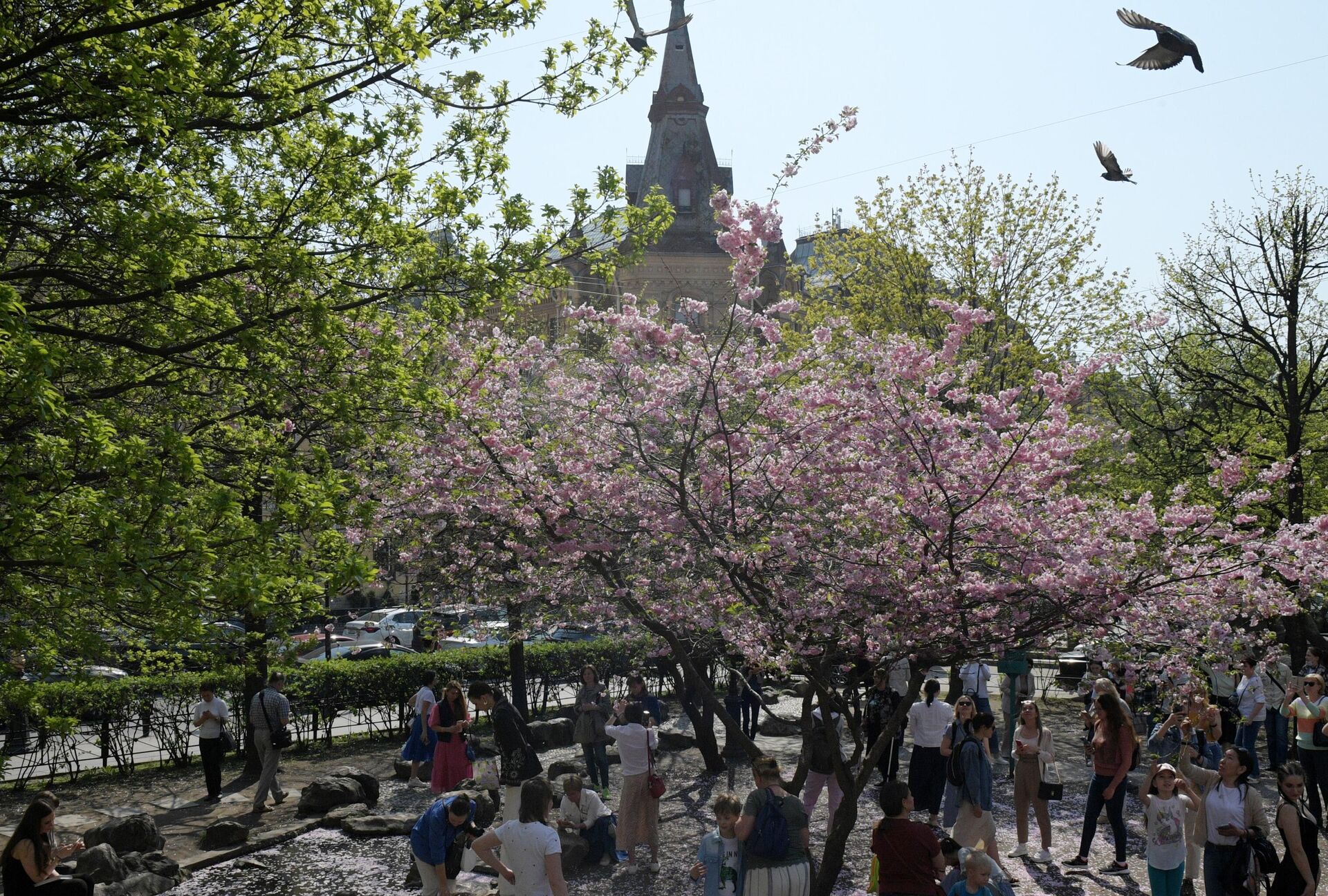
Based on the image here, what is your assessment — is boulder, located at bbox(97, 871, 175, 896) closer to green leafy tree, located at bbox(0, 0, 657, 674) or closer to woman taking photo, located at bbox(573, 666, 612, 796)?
green leafy tree, located at bbox(0, 0, 657, 674)

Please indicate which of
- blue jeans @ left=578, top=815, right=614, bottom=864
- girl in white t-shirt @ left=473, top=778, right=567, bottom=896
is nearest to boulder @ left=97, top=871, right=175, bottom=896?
blue jeans @ left=578, top=815, right=614, bottom=864

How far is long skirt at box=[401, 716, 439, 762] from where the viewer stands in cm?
1531

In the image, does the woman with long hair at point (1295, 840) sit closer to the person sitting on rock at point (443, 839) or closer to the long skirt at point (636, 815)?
the long skirt at point (636, 815)

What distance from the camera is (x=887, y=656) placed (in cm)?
1001

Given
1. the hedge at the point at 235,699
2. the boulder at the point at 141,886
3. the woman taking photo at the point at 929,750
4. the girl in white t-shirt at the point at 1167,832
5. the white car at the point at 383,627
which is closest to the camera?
the girl in white t-shirt at the point at 1167,832

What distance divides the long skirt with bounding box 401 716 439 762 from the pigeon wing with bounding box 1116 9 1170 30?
38.2 feet

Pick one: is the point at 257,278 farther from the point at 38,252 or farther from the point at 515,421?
the point at 515,421

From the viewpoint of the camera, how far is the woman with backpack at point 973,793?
1053cm

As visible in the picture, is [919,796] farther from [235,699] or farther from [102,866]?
[235,699]

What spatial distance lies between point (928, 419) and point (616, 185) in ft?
11.8

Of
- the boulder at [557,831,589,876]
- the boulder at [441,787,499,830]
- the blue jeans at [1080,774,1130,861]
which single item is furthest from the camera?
the boulder at [441,787,499,830]

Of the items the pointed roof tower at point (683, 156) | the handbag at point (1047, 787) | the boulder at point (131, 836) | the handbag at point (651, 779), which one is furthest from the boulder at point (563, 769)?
the pointed roof tower at point (683, 156)

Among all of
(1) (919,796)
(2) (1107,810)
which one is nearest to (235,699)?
(1) (919,796)

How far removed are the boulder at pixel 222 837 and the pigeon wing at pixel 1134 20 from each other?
12.0 m
